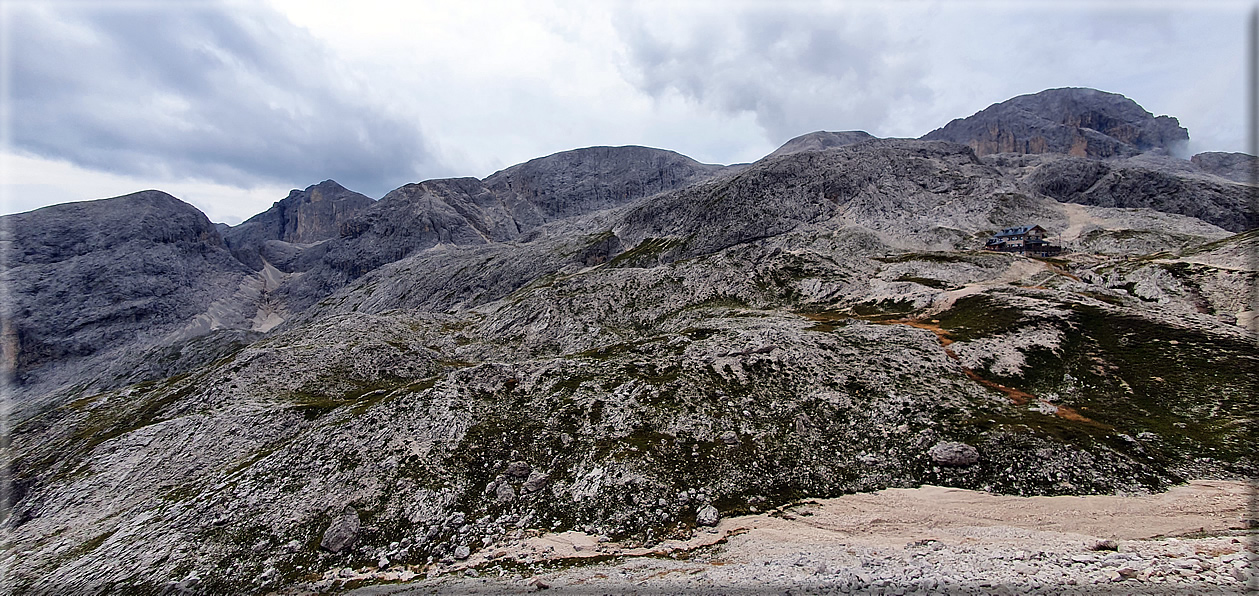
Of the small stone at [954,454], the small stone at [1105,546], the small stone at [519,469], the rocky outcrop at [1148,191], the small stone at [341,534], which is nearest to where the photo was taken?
the small stone at [1105,546]

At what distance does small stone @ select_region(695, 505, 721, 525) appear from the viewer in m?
32.3

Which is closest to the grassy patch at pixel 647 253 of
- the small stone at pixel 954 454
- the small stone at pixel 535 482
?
the small stone at pixel 535 482

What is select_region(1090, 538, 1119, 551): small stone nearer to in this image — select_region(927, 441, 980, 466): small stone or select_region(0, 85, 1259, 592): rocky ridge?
select_region(0, 85, 1259, 592): rocky ridge

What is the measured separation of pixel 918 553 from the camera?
25.2m

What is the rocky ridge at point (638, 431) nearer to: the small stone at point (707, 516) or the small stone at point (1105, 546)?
the small stone at point (707, 516)

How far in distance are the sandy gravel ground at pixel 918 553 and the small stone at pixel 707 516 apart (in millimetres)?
495

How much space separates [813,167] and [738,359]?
14455 centimetres

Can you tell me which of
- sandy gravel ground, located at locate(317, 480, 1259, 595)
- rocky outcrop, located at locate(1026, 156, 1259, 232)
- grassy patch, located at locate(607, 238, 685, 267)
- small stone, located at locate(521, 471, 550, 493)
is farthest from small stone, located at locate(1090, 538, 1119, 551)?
rocky outcrop, located at locate(1026, 156, 1259, 232)

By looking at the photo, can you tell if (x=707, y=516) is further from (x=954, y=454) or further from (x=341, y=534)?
(x=341, y=534)

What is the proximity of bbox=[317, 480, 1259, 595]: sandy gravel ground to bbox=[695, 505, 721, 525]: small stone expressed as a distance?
0.49 meters

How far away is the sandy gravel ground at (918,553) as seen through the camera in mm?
20547

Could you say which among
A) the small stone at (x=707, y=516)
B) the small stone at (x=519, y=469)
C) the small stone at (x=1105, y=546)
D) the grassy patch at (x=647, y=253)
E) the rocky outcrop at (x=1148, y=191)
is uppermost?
the rocky outcrop at (x=1148, y=191)

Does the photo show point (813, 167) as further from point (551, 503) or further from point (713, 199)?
point (551, 503)

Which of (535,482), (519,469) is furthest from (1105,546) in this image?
(519,469)
